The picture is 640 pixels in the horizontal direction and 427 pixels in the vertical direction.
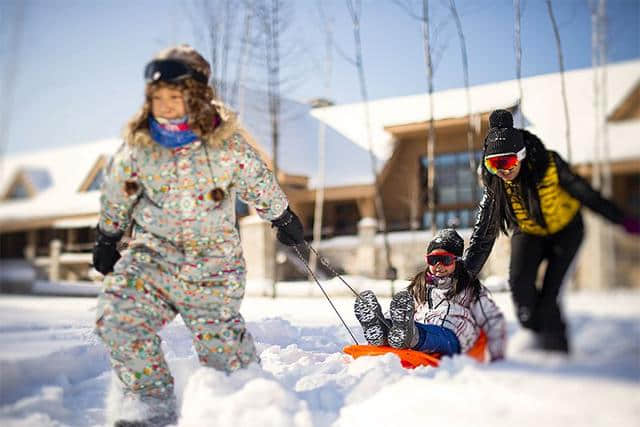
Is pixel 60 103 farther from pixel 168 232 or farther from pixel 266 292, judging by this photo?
pixel 266 292

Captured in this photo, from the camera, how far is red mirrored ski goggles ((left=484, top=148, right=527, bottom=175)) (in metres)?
1.39

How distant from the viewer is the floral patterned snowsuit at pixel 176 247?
1541mm

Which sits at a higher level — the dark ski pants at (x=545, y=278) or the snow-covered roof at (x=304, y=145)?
the snow-covered roof at (x=304, y=145)

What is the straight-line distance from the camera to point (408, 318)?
1.78 metres

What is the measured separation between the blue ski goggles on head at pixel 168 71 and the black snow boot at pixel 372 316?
0.85m

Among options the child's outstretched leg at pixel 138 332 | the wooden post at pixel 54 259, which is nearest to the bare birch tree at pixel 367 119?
the child's outstretched leg at pixel 138 332

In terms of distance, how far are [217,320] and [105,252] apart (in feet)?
1.14

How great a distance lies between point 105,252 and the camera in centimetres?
161

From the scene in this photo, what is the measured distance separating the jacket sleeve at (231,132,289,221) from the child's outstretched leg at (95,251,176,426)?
0.31m

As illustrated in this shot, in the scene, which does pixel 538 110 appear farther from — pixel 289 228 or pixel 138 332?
pixel 138 332

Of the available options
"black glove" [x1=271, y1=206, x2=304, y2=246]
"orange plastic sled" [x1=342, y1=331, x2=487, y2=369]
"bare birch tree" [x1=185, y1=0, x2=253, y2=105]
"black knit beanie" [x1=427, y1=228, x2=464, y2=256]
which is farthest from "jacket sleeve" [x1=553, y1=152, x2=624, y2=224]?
"bare birch tree" [x1=185, y1=0, x2=253, y2=105]

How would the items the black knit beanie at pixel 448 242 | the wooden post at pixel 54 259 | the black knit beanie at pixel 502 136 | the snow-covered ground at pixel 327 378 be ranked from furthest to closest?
the wooden post at pixel 54 259, the black knit beanie at pixel 448 242, the black knit beanie at pixel 502 136, the snow-covered ground at pixel 327 378

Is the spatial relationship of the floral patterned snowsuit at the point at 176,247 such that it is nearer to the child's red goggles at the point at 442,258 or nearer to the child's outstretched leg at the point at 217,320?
the child's outstretched leg at the point at 217,320

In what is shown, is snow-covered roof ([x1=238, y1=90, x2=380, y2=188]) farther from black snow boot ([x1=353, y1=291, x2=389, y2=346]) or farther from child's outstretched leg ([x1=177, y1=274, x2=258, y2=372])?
child's outstretched leg ([x1=177, y1=274, x2=258, y2=372])
